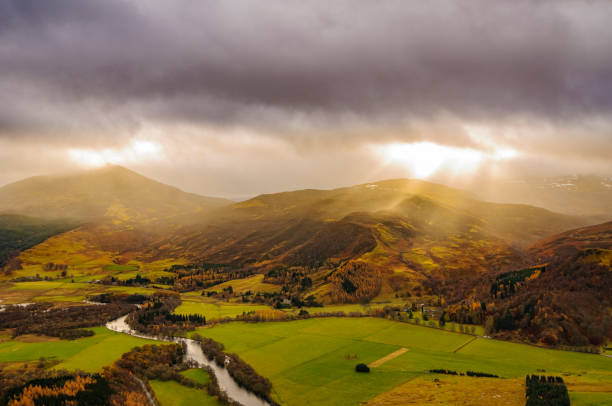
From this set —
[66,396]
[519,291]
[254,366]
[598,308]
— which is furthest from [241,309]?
[598,308]

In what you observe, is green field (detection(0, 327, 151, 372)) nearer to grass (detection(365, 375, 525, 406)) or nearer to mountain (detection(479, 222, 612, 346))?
grass (detection(365, 375, 525, 406))

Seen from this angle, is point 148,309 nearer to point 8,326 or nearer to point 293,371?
point 8,326

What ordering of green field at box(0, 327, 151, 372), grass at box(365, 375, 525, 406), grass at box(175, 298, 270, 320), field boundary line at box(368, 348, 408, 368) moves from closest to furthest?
1. grass at box(365, 375, 525, 406)
2. field boundary line at box(368, 348, 408, 368)
3. green field at box(0, 327, 151, 372)
4. grass at box(175, 298, 270, 320)

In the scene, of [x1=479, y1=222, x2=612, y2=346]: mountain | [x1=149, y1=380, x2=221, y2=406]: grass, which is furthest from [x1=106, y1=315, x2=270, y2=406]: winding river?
[x1=479, y1=222, x2=612, y2=346]: mountain

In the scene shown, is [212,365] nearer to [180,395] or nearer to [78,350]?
[180,395]

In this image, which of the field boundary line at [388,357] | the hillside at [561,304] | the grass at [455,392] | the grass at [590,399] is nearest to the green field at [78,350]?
the field boundary line at [388,357]

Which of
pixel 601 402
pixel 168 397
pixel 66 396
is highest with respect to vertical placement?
pixel 601 402
